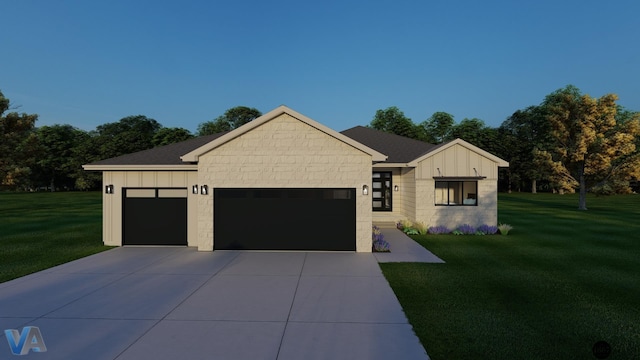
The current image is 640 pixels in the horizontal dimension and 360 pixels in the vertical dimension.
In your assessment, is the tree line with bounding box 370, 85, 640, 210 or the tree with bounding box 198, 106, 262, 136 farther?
the tree with bounding box 198, 106, 262, 136

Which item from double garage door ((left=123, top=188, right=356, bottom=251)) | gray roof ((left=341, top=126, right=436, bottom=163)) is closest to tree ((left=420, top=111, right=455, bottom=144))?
gray roof ((left=341, top=126, right=436, bottom=163))

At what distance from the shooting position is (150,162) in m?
13.3

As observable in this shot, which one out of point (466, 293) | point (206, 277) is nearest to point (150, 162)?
point (206, 277)

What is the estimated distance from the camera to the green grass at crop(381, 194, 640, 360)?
17.1 feet

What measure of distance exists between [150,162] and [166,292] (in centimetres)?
737

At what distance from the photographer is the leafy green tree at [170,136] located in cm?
6444

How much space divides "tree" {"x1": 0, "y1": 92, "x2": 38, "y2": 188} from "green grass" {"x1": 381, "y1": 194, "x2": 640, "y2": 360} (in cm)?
3246

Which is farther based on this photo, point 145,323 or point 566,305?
point 566,305

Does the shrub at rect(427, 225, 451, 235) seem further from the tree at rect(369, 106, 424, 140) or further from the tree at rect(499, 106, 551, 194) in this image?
the tree at rect(499, 106, 551, 194)

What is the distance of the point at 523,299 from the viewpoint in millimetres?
7250

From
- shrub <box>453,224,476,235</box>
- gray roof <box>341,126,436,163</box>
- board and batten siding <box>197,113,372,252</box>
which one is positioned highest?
gray roof <box>341,126,436,163</box>

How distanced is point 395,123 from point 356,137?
1671 inches

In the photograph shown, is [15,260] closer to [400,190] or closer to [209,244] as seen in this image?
[209,244]

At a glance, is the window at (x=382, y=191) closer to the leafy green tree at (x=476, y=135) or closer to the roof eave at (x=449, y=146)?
the roof eave at (x=449, y=146)
